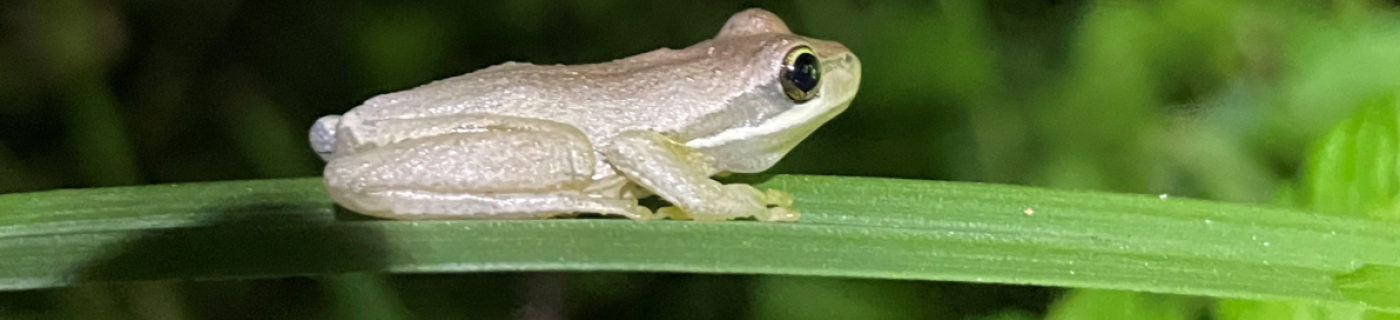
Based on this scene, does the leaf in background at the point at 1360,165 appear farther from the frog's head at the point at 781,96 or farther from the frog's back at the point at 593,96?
the frog's back at the point at 593,96

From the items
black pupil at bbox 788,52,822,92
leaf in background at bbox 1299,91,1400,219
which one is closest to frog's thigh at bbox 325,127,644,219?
black pupil at bbox 788,52,822,92

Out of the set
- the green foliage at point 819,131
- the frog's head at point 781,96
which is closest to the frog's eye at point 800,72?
the frog's head at point 781,96

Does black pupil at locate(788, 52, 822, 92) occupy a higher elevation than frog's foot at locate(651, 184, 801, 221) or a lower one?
higher

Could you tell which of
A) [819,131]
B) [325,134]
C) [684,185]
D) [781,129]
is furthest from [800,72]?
[819,131]

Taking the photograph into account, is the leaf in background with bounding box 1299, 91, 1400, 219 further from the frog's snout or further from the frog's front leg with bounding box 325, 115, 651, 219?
the frog's snout

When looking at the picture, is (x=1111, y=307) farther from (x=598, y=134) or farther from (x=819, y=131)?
(x=819, y=131)

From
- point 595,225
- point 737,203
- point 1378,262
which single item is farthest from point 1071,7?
point 595,225

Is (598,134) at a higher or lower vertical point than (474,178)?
higher
